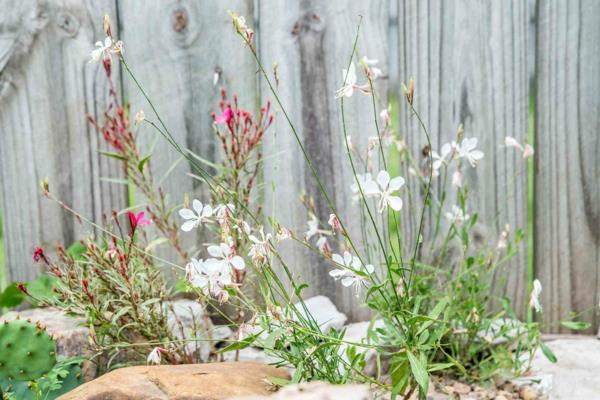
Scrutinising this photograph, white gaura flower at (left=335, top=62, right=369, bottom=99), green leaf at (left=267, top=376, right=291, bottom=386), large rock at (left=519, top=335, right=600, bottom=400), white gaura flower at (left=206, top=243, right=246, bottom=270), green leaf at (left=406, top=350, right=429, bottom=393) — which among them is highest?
white gaura flower at (left=335, top=62, right=369, bottom=99)

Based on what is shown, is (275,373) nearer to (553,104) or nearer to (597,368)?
(597,368)

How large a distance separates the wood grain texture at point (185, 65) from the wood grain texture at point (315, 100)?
121mm

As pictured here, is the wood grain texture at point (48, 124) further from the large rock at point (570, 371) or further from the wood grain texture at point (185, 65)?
the large rock at point (570, 371)

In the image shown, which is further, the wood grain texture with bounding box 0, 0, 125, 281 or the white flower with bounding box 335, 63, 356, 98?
the wood grain texture with bounding box 0, 0, 125, 281

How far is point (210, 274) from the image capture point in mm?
1897

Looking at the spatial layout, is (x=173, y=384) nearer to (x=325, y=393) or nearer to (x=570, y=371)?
(x=325, y=393)

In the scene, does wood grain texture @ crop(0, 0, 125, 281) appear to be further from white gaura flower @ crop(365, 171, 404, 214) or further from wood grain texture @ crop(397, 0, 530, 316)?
white gaura flower @ crop(365, 171, 404, 214)

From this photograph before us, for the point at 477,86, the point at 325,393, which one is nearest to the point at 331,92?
the point at 477,86

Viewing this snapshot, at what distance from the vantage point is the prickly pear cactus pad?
2.19 meters

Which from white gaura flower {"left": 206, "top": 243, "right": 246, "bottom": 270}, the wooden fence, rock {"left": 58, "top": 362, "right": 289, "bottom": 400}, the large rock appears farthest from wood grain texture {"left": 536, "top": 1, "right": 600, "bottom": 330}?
white gaura flower {"left": 206, "top": 243, "right": 246, "bottom": 270}

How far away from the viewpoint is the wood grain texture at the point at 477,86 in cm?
283

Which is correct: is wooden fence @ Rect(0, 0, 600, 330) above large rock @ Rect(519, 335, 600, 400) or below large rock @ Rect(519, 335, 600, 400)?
above

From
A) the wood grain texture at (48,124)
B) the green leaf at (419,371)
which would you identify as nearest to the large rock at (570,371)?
the green leaf at (419,371)

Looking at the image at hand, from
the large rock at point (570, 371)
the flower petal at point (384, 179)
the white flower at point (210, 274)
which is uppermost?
the flower petal at point (384, 179)
